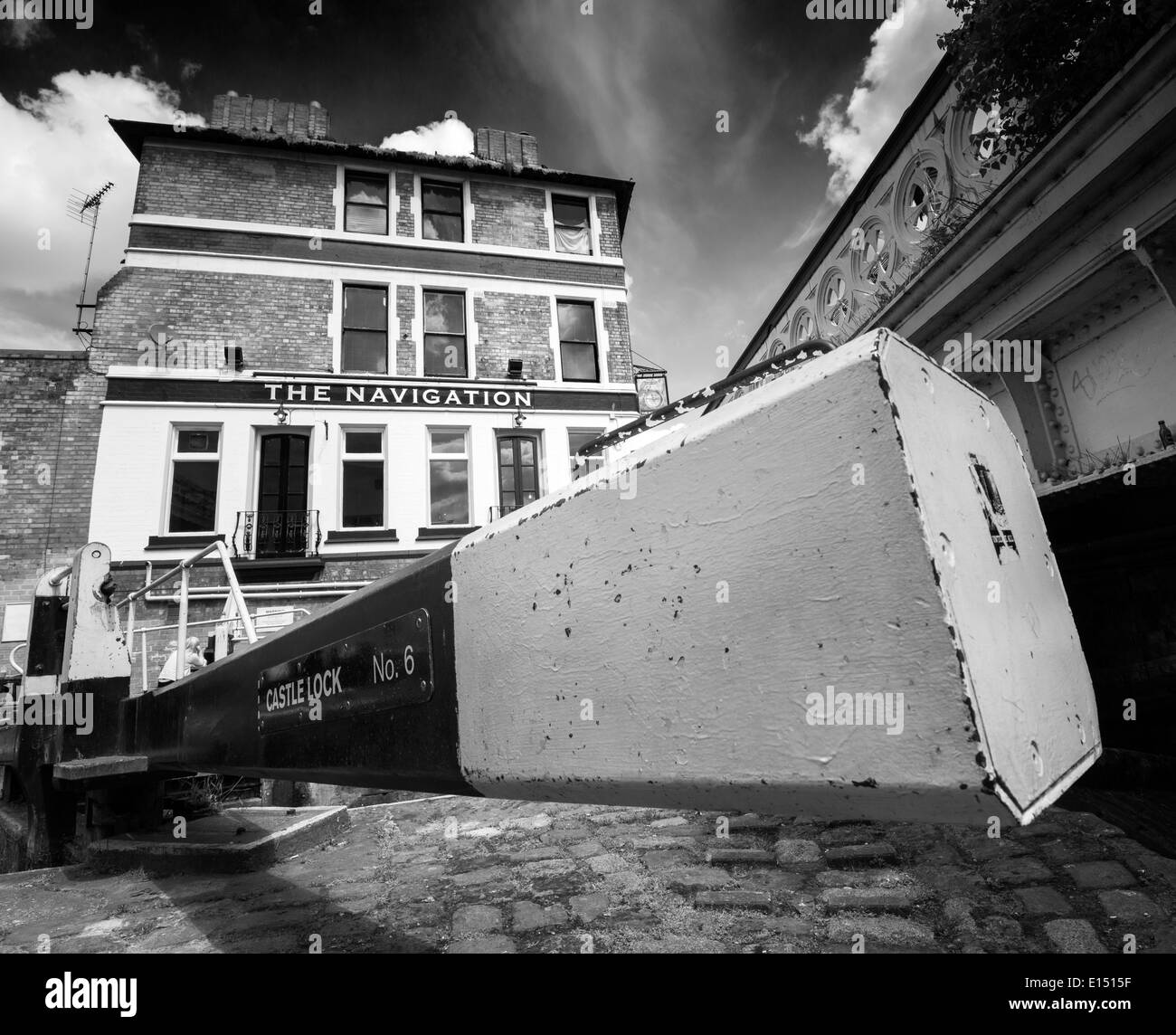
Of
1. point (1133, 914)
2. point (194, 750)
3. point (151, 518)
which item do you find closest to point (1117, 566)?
point (1133, 914)

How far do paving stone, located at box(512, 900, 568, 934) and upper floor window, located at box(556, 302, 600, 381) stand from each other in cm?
1087

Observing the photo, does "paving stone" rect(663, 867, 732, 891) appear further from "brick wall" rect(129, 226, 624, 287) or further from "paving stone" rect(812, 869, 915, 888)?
"brick wall" rect(129, 226, 624, 287)

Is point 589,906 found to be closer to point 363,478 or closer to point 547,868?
point 547,868

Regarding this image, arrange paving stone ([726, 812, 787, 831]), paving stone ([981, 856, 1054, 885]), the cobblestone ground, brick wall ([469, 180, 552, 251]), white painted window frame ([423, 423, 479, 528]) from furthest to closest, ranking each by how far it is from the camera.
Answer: brick wall ([469, 180, 552, 251]) < white painted window frame ([423, 423, 479, 528]) < paving stone ([726, 812, 787, 831]) < paving stone ([981, 856, 1054, 885]) < the cobblestone ground

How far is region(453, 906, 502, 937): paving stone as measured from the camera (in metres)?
2.37

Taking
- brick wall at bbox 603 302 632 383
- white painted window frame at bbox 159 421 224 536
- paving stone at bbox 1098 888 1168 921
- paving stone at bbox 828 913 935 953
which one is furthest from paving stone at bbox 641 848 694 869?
brick wall at bbox 603 302 632 383

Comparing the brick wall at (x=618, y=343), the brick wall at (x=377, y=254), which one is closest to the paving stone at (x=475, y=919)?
the brick wall at (x=618, y=343)

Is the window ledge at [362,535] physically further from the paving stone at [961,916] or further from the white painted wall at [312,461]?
the paving stone at [961,916]

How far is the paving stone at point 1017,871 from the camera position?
7.61 ft

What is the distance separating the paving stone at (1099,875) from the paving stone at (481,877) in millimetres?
2378

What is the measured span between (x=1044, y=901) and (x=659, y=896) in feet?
4.61

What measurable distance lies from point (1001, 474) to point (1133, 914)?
212 centimetres

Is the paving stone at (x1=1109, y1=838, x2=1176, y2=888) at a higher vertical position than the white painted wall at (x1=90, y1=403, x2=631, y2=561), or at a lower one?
lower

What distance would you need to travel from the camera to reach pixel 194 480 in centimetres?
1011
